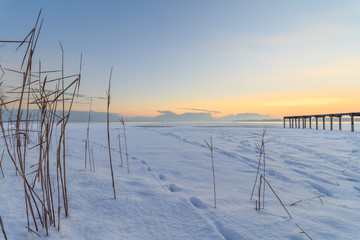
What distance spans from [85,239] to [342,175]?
292 cm

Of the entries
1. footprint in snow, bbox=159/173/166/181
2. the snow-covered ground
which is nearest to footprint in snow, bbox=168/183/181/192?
the snow-covered ground

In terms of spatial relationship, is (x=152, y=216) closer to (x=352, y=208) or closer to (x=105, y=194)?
(x=105, y=194)

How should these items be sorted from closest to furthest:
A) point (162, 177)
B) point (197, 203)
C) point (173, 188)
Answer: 1. point (197, 203)
2. point (173, 188)
3. point (162, 177)

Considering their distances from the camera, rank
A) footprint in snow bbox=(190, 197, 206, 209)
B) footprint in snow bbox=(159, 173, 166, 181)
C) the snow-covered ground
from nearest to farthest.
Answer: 1. the snow-covered ground
2. footprint in snow bbox=(190, 197, 206, 209)
3. footprint in snow bbox=(159, 173, 166, 181)

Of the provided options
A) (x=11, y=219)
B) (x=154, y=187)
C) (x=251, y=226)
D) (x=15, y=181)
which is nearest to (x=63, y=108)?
(x=11, y=219)

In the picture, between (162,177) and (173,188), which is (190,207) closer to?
(173,188)

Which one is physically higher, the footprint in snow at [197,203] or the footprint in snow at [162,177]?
the footprint in snow at [197,203]

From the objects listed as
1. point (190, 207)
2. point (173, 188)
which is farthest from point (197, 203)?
point (173, 188)

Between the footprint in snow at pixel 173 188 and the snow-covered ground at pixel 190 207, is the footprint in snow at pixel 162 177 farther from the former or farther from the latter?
the footprint in snow at pixel 173 188

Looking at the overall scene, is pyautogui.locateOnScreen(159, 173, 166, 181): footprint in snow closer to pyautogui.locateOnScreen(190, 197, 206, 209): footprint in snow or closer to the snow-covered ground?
the snow-covered ground

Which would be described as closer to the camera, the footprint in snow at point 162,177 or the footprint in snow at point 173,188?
the footprint in snow at point 173,188

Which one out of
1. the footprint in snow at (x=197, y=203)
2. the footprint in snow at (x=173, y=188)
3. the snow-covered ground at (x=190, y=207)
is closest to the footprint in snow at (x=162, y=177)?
the snow-covered ground at (x=190, y=207)

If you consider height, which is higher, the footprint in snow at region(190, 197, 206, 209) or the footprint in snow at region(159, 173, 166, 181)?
the footprint in snow at region(190, 197, 206, 209)

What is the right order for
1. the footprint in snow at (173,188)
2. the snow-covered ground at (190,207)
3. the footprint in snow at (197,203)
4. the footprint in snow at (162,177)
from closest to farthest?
the snow-covered ground at (190,207)
the footprint in snow at (197,203)
the footprint in snow at (173,188)
the footprint in snow at (162,177)
